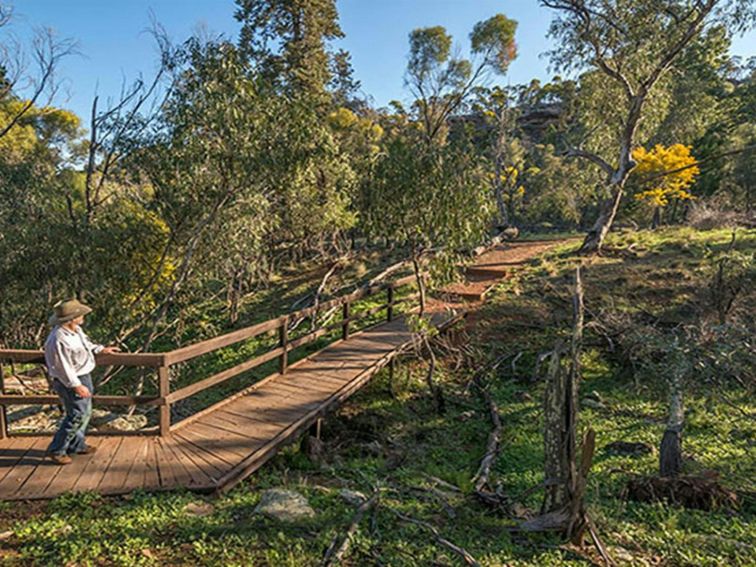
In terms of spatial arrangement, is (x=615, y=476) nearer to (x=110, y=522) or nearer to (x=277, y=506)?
(x=277, y=506)

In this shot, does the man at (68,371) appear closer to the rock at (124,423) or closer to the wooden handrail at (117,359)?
the wooden handrail at (117,359)

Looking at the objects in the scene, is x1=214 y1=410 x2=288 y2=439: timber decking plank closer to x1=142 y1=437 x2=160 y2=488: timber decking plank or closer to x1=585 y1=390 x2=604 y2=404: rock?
x1=142 y1=437 x2=160 y2=488: timber decking plank

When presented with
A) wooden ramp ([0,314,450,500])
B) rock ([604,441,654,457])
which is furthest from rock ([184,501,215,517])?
rock ([604,441,654,457])

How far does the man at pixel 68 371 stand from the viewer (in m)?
4.14

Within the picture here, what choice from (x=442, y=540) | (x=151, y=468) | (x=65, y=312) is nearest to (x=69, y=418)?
(x=151, y=468)

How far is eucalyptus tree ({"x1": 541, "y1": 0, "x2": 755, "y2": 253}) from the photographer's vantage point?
14.8 metres

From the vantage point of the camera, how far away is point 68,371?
4148 mm

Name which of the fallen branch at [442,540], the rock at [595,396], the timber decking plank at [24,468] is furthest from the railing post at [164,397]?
the rock at [595,396]

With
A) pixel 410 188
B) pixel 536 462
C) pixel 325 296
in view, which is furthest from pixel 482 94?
pixel 536 462

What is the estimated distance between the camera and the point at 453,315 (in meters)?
10.4

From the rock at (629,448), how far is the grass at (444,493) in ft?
0.35

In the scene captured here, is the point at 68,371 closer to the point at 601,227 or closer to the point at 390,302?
the point at 390,302

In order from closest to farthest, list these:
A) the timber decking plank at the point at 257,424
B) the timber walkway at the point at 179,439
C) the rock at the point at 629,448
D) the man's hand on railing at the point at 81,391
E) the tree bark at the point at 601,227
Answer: the timber walkway at the point at 179,439, the man's hand on railing at the point at 81,391, the timber decking plank at the point at 257,424, the rock at the point at 629,448, the tree bark at the point at 601,227

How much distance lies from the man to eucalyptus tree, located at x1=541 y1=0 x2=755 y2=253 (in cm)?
1744
